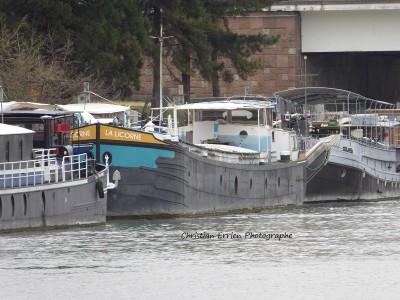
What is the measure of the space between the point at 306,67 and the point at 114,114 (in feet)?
82.4

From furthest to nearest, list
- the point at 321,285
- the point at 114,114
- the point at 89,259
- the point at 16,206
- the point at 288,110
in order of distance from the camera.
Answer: the point at 288,110 → the point at 114,114 → the point at 16,206 → the point at 89,259 → the point at 321,285

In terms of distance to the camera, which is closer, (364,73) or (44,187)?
(44,187)

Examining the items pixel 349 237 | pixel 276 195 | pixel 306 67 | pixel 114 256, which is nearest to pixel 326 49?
pixel 306 67

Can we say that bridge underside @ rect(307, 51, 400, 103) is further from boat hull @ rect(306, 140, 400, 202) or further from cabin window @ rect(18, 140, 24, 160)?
cabin window @ rect(18, 140, 24, 160)

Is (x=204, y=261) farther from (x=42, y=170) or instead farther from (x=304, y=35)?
(x=304, y=35)

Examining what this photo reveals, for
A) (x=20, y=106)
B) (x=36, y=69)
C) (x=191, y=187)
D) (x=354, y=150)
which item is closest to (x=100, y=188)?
(x=191, y=187)

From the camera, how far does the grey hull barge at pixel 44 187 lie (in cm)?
4025

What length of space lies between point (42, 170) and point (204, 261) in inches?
232

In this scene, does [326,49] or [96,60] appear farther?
[326,49]

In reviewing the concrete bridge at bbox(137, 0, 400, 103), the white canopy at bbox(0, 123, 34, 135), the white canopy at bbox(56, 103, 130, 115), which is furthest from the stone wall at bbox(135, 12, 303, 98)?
the white canopy at bbox(0, 123, 34, 135)

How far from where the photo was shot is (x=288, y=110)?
65.2m

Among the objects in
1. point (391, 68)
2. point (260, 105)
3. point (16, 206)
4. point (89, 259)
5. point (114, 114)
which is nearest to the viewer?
point (89, 259)

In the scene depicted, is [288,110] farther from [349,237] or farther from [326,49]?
[349,237]

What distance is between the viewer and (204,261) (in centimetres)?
3697
